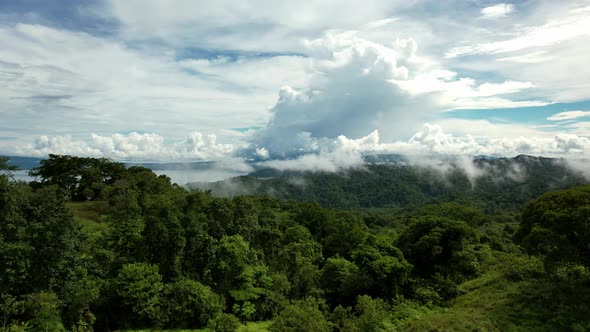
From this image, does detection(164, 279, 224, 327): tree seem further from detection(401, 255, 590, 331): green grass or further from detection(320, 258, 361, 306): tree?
detection(401, 255, 590, 331): green grass

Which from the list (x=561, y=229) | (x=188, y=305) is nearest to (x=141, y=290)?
(x=188, y=305)

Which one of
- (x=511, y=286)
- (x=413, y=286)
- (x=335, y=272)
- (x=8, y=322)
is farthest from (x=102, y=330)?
(x=511, y=286)

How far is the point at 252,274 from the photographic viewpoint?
32.1 m

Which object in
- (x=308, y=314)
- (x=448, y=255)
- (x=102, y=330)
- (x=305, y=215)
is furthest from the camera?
(x=305, y=215)

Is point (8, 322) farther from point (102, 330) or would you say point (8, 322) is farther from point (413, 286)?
point (413, 286)

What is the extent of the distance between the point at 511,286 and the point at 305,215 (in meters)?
35.3

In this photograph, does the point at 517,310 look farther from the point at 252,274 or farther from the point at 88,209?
the point at 88,209

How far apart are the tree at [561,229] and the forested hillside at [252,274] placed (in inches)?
3.2

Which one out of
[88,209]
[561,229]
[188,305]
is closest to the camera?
[561,229]

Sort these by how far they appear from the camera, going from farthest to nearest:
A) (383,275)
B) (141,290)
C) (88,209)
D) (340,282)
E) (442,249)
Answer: (88,209), (442,249), (340,282), (383,275), (141,290)

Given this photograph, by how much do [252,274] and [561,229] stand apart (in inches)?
939

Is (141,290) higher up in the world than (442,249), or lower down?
higher up

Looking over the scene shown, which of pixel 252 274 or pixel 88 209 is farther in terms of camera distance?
pixel 88 209

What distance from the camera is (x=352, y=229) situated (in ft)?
166
